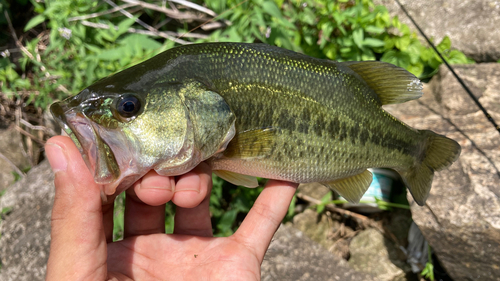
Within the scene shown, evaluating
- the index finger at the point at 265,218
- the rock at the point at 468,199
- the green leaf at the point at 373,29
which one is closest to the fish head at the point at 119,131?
the index finger at the point at 265,218

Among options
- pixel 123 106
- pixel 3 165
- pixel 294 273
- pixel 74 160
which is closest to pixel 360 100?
pixel 123 106

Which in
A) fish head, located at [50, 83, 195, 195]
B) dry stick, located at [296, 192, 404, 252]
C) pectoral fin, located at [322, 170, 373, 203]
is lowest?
dry stick, located at [296, 192, 404, 252]

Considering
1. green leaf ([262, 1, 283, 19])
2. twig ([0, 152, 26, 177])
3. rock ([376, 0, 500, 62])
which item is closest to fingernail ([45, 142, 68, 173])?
green leaf ([262, 1, 283, 19])

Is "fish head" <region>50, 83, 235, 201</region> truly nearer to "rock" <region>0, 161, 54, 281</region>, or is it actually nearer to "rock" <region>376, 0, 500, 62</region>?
"rock" <region>0, 161, 54, 281</region>

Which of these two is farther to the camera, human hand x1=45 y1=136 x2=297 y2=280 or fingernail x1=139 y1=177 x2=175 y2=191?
fingernail x1=139 y1=177 x2=175 y2=191

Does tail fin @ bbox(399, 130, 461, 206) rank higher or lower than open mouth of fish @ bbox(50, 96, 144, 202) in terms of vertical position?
lower

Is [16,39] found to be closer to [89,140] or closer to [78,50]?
[78,50]

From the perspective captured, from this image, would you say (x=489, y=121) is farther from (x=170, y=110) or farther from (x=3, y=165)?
(x=3, y=165)

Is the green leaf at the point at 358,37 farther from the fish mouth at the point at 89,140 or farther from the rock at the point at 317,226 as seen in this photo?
the fish mouth at the point at 89,140
